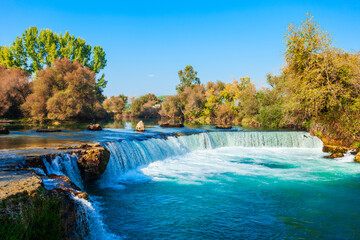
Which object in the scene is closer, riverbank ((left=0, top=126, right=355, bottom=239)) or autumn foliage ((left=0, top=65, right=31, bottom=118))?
riverbank ((left=0, top=126, right=355, bottom=239))

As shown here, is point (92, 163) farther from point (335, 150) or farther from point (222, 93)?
point (222, 93)

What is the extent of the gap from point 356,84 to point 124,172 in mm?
15304

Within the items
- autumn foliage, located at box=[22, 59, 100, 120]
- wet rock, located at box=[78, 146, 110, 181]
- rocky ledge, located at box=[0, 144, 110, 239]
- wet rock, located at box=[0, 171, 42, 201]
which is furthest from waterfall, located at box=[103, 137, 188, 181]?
autumn foliage, located at box=[22, 59, 100, 120]

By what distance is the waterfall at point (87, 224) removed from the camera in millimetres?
4535

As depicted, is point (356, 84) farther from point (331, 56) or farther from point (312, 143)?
point (312, 143)

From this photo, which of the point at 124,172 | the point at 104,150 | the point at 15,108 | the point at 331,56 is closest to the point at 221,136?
the point at 331,56

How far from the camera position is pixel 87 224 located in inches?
191

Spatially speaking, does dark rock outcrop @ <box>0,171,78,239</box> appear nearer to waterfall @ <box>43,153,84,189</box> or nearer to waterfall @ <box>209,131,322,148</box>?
waterfall @ <box>43,153,84,189</box>

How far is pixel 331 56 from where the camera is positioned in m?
17.0

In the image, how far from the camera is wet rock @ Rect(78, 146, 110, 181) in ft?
29.1

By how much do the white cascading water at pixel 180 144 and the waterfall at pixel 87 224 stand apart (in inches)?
181

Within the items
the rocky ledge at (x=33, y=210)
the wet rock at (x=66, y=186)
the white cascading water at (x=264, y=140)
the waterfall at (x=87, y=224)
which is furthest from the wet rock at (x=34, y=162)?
the white cascading water at (x=264, y=140)

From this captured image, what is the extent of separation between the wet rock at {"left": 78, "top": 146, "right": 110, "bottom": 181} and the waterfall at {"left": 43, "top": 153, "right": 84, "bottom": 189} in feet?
0.75

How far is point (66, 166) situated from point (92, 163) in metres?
0.99
